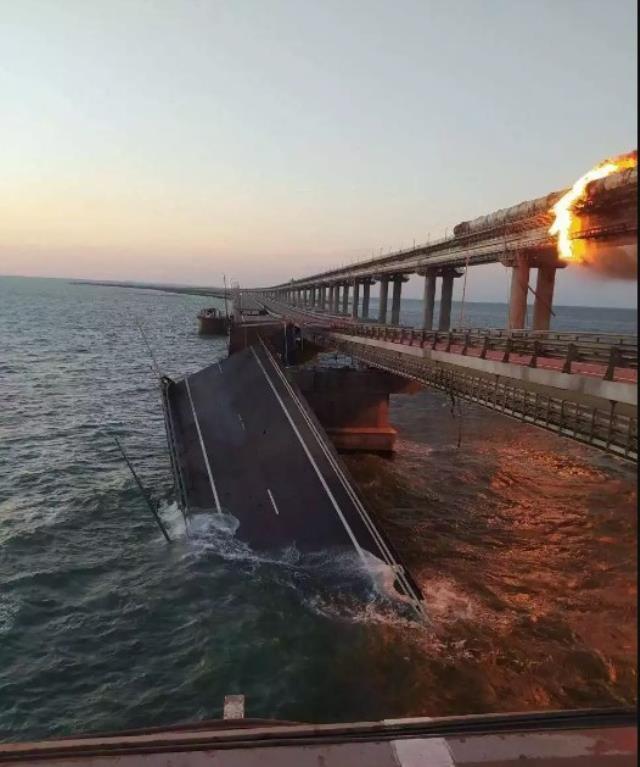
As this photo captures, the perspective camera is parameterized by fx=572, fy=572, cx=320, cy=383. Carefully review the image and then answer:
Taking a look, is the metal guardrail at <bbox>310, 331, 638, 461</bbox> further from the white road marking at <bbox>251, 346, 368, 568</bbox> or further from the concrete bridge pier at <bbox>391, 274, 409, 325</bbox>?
the concrete bridge pier at <bbox>391, 274, 409, 325</bbox>

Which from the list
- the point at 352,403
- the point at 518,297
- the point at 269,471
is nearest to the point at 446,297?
the point at 518,297

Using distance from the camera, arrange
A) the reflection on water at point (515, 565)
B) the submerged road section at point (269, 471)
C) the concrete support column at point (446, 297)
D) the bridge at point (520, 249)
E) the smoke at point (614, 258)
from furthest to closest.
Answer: the concrete support column at point (446, 297) → the submerged road section at point (269, 471) → the reflection on water at point (515, 565) → the bridge at point (520, 249) → the smoke at point (614, 258)

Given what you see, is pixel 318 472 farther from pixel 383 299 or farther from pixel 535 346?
pixel 383 299

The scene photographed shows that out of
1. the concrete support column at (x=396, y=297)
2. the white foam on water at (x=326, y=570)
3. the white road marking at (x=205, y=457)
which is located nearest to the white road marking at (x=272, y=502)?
the white foam on water at (x=326, y=570)

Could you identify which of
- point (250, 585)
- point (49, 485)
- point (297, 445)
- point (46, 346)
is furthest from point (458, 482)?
point (46, 346)

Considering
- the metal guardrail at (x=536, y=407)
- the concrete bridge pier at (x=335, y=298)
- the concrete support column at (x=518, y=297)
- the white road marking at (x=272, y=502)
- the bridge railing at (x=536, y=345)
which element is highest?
the concrete bridge pier at (x=335, y=298)

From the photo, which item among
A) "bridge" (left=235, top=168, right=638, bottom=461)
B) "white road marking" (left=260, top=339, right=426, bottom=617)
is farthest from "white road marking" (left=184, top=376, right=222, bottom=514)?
"bridge" (left=235, top=168, right=638, bottom=461)

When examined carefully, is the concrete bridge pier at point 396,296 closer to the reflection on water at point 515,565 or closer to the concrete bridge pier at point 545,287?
the concrete bridge pier at point 545,287
